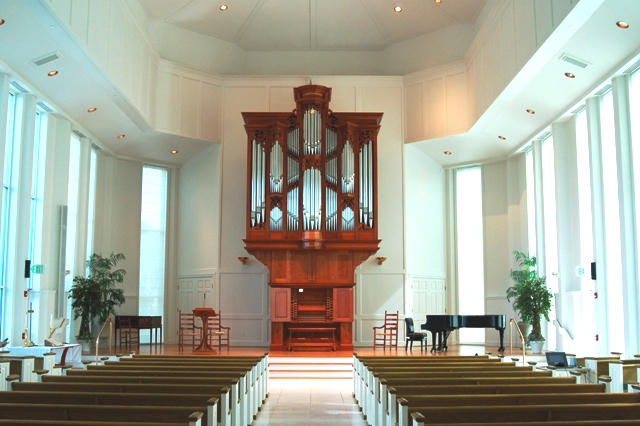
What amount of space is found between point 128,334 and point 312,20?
877 centimetres

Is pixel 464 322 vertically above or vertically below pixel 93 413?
above

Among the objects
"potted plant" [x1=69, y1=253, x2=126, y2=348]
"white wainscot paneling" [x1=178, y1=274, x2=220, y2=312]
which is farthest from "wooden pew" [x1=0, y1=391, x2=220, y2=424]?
"white wainscot paneling" [x1=178, y1=274, x2=220, y2=312]

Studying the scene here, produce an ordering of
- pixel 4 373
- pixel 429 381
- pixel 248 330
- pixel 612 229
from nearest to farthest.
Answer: pixel 429 381 → pixel 4 373 → pixel 612 229 → pixel 248 330

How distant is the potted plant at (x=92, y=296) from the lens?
47.6 feet

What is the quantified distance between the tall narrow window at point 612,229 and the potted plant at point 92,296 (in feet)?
32.9

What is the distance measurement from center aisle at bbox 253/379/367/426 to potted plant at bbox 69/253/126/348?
473 centimetres

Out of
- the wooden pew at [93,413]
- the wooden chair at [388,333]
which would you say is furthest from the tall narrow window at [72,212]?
the wooden pew at [93,413]

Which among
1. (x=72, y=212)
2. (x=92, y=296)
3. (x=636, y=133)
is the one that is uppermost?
(x=636, y=133)

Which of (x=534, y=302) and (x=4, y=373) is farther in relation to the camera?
(x=534, y=302)

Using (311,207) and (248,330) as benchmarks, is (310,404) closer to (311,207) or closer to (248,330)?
(311,207)

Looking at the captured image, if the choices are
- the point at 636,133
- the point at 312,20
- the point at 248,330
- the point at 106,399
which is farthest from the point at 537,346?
the point at 106,399

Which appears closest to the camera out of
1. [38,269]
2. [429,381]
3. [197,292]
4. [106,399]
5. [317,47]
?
[106,399]

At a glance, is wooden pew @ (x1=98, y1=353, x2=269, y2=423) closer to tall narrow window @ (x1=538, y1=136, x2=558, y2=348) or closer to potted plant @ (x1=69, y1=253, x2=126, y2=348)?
potted plant @ (x1=69, y1=253, x2=126, y2=348)

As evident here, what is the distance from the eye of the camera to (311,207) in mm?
15414
